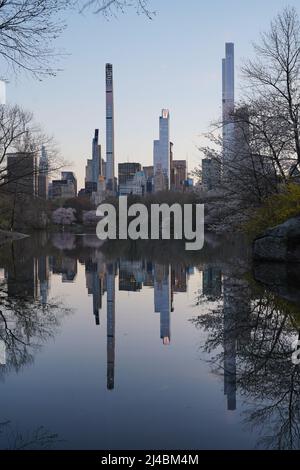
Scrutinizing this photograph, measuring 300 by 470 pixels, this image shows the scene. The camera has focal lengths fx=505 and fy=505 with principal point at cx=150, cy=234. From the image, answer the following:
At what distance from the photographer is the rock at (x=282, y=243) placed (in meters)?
16.1

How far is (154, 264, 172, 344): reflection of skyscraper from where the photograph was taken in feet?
24.5

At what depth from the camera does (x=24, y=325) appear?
7633 millimetres

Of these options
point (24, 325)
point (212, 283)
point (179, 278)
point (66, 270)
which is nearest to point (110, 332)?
point (24, 325)

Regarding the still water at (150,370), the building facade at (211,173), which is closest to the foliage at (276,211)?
the building facade at (211,173)

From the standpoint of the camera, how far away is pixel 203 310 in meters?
9.30

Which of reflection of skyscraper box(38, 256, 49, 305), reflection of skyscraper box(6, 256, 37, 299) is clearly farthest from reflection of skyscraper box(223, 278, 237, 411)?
reflection of skyscraper box(6, 256, 37, 299)

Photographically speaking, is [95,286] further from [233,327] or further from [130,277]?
[233,327]

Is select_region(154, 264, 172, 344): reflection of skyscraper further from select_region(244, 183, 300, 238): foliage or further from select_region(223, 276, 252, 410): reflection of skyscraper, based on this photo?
select_region(244, 183, 300, 238): foliage

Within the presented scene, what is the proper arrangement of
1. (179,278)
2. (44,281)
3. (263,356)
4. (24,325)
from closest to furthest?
(263,356)
(24,325)
(44,281)
(179,278)

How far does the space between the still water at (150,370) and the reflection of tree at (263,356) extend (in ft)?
0.05

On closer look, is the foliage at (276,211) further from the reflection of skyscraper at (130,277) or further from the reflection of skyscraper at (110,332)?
the reflection of skyscraper at (110,332)

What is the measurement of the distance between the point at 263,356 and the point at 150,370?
136cm
